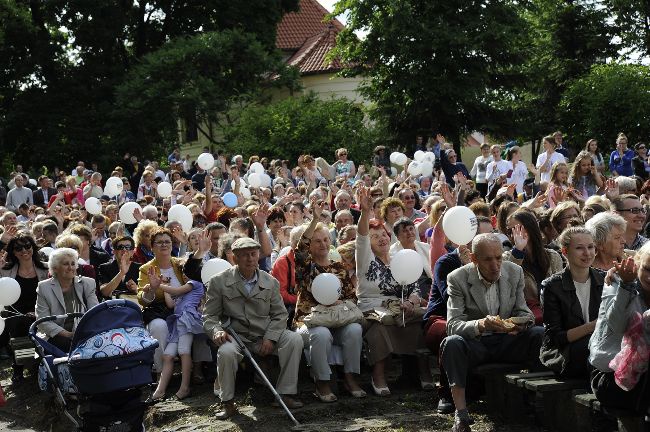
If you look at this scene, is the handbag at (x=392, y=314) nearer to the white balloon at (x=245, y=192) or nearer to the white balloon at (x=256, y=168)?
the white balloon at (x=245, y=192)

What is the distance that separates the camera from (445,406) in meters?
8.06

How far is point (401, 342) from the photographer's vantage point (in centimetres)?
913

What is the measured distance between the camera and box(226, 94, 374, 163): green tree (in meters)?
33.2

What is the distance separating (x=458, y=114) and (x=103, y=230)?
2364cm

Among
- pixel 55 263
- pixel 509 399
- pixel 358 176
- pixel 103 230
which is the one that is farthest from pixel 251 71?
pixel 509 399

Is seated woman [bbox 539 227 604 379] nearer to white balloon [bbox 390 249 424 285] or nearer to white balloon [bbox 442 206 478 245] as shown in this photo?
white balloon [bbox 442 206 478 245]

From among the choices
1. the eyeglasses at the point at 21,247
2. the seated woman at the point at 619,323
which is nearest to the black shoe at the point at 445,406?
the seated woman at the point at 619,323

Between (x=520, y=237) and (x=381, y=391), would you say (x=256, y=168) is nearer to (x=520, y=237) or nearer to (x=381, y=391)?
(x=381, y=391)

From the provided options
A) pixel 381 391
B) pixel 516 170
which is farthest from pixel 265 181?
pixel 381 391

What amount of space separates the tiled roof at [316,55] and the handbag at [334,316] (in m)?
38.4

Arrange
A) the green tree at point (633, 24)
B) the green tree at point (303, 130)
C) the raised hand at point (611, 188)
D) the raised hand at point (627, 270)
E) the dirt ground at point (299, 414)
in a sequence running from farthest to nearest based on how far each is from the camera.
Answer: the green tree at point (633, 24)
the green tree at point (303, 130)
the raised hand at point (611, 188)
the dirt ground at point (299, 414)
the raised hand at point (627, 270)

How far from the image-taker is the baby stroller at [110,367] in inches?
296

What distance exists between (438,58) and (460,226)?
27.8 m

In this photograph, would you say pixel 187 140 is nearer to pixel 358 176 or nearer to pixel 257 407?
pixel 358 176
